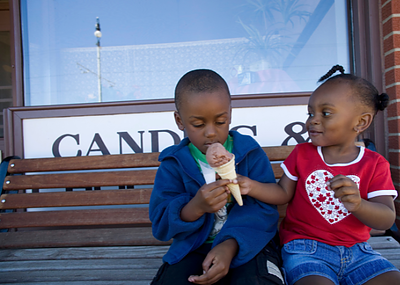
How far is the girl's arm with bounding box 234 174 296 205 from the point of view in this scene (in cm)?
124

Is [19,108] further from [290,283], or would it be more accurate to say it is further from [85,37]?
[290,283]

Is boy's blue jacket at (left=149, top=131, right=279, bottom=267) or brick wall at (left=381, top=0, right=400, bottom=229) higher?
brick wall at (left=381, top=0, right=400, bottom=229)

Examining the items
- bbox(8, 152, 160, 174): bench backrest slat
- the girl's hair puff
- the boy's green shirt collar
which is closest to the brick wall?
the girl's hair puff

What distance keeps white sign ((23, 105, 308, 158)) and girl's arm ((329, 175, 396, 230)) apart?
129 cm

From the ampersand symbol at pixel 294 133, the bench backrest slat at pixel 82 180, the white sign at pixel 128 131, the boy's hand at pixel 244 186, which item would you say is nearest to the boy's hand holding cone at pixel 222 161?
the boy's hand at pixel 244 186

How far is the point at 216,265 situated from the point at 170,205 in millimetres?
336

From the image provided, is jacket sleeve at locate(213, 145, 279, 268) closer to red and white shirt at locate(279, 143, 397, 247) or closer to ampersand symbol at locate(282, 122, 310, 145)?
red and white shirt at locate(279, 143, 397, 247)

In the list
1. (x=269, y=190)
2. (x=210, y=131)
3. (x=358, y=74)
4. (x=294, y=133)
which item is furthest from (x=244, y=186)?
(x=358, y=74)

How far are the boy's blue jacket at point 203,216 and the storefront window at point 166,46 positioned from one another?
1.71m

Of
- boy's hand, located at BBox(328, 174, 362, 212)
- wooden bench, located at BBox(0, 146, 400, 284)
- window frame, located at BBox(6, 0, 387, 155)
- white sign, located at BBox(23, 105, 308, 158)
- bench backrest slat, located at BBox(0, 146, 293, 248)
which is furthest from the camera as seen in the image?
white sign, located at BBox(23, 105, 308, 158)

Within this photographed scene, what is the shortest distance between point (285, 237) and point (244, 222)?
0.90 ft

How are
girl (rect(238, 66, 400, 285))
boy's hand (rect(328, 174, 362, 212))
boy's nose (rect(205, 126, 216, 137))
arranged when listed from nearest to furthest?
boy's hand (rect(328, 174, 362, 212)) < girl (rect(238, 66, 400, 285)) < boy's nose (rect(205, 126, 216, 137))

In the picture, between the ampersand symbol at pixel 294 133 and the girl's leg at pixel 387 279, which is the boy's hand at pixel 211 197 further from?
the ampersand symbol at pixel 294 133

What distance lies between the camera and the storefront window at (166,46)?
2.93 meters
